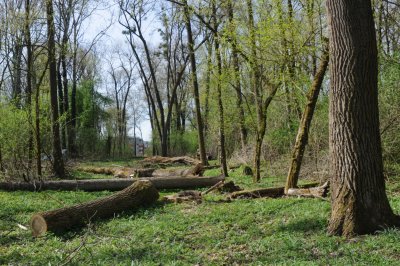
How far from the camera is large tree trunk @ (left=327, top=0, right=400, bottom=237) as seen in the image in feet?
19.8

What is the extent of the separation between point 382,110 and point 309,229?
6.20 m

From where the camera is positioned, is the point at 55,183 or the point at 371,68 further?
the point at 55,183

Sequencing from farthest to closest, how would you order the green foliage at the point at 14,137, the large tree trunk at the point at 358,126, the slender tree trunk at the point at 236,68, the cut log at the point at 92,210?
the green foliage at the point at 14,137 → the slender tree trunk at the point at 236,68 → the cut log at the point at 92,210 → the large tree trunk at the point at 358,126

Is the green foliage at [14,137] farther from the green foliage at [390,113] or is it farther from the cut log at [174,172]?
the green foliage at [390,113]

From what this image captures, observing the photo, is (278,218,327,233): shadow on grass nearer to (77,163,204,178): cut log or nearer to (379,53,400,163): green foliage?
(379,53,400,163): green foliage

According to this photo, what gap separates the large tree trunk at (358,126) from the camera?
6039 millimetres

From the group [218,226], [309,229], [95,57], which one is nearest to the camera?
[309,229]

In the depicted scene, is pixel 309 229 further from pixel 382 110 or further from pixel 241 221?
pixel 382 110

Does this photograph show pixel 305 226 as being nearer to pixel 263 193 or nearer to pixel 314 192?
pixel 314 192

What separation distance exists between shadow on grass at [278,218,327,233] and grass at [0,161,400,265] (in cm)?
2

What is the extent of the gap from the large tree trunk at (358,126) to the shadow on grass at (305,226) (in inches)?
24.0

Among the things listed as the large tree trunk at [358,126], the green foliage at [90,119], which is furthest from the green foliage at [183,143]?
the large tree trunk at [358,126]

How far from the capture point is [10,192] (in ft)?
43.7

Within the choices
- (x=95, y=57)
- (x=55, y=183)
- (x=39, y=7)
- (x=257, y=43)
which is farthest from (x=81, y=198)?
(x=95, y=57)
